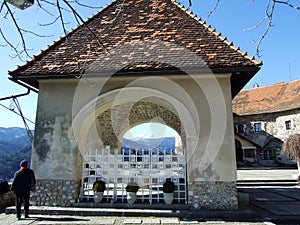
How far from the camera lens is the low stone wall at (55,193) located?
630 centimetres

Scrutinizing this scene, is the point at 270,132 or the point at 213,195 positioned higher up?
the point at 270,132

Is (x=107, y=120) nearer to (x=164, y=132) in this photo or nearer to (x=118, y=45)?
(x=164, y=132)

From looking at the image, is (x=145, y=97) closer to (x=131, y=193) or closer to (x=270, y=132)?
(x=131, y=193)

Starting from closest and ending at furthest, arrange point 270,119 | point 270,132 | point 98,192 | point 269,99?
point 98,192, point 270,119, point 270,132, point 269,99

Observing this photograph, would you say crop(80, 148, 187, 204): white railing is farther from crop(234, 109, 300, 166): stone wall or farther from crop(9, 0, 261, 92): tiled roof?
crop(234, 109, 300, 166): stone wall

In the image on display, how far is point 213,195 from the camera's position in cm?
602

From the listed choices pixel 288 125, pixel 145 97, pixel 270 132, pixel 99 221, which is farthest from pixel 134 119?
pixel 270 132

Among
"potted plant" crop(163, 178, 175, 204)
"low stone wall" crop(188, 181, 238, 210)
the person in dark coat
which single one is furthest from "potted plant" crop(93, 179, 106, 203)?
"low stone wall" crop(188, 181, 238, 210)

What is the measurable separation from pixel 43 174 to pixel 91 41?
4485 mm

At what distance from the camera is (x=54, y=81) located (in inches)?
273

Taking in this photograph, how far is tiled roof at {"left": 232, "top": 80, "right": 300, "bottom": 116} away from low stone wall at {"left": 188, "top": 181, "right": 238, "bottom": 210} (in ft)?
74.1

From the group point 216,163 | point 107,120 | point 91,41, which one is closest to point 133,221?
point 216,163

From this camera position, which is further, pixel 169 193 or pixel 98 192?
pixel 98 192

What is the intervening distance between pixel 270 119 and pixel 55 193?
88.7 feet
